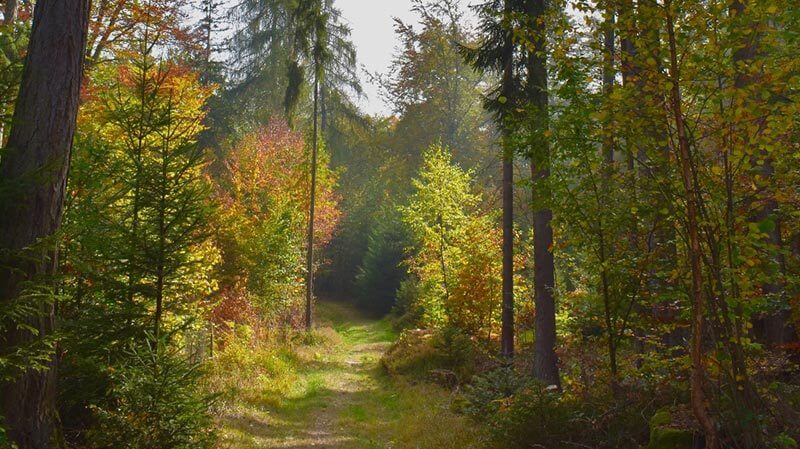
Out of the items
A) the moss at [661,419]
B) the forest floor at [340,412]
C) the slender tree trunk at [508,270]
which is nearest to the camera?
the moss at [661,419]

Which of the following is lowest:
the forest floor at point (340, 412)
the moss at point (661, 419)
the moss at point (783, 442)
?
the forest floor at point (340, 412)

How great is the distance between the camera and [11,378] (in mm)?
4570

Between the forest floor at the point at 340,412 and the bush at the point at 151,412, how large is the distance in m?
2.09

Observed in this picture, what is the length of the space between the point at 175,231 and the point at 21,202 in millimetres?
2285

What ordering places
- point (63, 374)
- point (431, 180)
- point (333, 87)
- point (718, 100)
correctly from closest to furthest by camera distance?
1. point (718, 100)
2. point (63, 374)
3. point (431, 180)
4. point (333, 87)

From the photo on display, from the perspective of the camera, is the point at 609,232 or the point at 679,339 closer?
the point at 609,232

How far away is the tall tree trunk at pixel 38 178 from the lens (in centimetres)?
500

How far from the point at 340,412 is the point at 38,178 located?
28.1 ft

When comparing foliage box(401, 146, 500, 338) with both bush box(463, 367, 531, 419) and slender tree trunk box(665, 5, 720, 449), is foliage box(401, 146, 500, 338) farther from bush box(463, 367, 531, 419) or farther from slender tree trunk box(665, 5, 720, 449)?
slender tree trunk box(665, 5, 720, 449)

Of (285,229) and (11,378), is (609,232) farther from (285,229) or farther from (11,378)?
(285,229)

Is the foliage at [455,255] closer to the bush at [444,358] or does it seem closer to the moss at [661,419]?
the bush at [444,358]

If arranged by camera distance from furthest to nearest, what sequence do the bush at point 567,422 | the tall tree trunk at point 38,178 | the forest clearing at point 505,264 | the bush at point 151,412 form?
the bush at point 151,412 → the bush at point 567,422 → the tall tree trunk at point 38,178 → the forest clearing at point 505,264

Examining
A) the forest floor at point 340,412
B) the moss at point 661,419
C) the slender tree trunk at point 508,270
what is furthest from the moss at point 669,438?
the slender tree trunk at point 508,270

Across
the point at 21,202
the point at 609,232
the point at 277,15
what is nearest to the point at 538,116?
the point at 609,232
